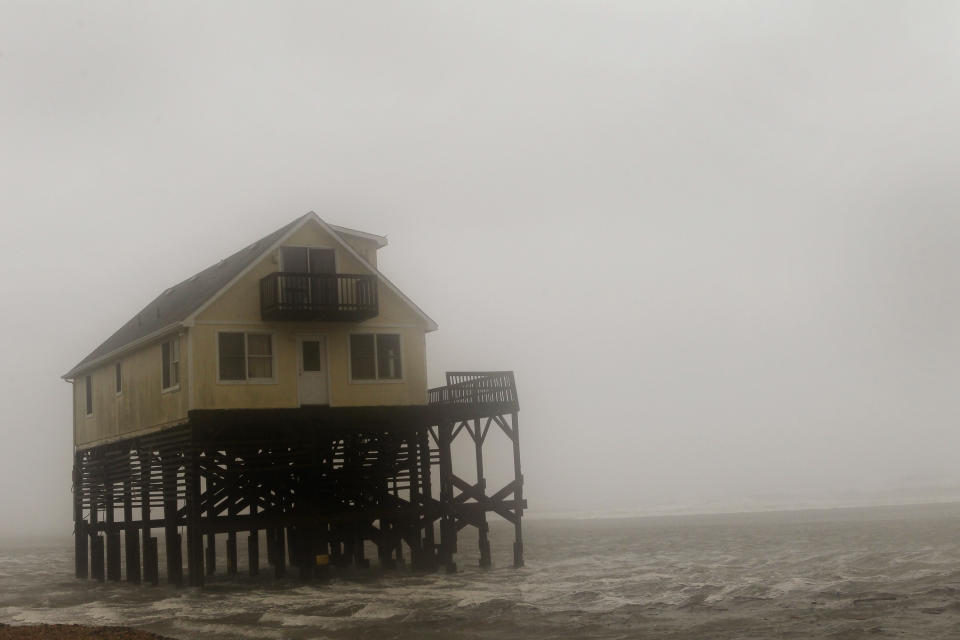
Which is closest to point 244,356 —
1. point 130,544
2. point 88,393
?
point 130,544

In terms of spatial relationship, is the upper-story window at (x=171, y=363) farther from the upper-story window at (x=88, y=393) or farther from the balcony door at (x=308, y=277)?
the upper-story window at (x=88, y=393)

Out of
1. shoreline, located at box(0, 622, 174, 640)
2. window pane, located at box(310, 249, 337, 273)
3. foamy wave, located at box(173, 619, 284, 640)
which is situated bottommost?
foamy wave, located at box(173, 619, 284, 640)

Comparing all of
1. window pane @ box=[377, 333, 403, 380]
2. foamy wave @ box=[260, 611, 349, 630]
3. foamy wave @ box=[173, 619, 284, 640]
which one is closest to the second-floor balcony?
window pane @ box=[377, 333, 403, 380]

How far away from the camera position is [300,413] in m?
31.3

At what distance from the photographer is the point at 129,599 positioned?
31297mm

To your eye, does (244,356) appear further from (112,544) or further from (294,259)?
(112,544)

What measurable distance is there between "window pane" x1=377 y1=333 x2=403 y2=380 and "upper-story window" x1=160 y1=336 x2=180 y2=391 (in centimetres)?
607

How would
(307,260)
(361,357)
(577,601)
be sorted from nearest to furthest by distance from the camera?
(577,601)
(307,260)
(361,357)

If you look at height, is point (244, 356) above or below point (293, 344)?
below

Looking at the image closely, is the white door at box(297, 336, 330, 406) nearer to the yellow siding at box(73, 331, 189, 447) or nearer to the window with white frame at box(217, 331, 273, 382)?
the window with white frame at box(217, 331, 273, 382)

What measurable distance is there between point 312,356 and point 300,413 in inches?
82.6

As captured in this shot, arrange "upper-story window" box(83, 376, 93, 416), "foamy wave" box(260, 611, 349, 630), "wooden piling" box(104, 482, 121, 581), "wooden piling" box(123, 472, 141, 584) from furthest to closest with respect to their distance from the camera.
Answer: "upper-story window" box(83, 376, 93, 416), "wooden piling" box(104, 482, 121, 581), "wooden piling" box(123, 472, 141, 584), "foamy wave" box(260, 611, 349, 630)

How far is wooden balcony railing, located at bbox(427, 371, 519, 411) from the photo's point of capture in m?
34.3

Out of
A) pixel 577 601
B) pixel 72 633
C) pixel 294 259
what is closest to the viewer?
pixel 72 633
